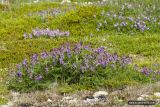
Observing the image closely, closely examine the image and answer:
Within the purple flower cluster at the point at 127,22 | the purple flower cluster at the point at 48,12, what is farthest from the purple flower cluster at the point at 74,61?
the purple flower cluster at the point at 48,12

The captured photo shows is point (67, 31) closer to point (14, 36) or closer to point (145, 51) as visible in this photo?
point (14, 36)

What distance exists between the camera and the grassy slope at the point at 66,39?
41.0 ft

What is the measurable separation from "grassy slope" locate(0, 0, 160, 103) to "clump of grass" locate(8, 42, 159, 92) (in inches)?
21.4

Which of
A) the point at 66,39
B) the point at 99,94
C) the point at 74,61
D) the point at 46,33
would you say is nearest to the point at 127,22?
the point at 66,39

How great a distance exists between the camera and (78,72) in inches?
388

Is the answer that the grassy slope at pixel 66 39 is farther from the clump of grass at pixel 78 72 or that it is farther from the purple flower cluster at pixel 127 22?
the clump of grass at pixel 78 72

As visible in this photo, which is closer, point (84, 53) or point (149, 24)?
point (84, 53)

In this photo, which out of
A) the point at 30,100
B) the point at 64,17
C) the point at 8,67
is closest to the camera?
the point at 30,100

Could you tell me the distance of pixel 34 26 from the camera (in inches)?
621

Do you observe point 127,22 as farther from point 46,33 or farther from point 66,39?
point 46,33

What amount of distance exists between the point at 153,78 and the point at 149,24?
538 cm

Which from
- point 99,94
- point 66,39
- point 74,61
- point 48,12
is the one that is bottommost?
point 66,39

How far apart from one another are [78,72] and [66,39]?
14.4 ft

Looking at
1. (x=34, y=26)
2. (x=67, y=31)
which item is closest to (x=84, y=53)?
(x=67, y=31)
